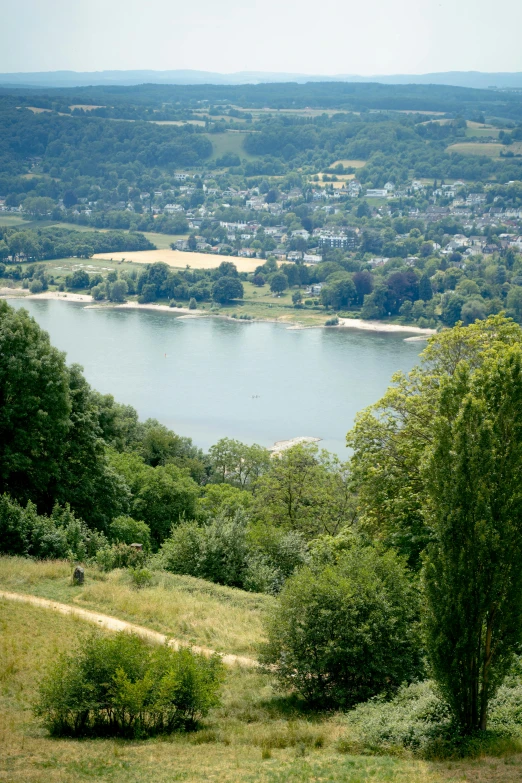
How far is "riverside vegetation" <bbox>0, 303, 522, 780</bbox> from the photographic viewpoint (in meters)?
8.59

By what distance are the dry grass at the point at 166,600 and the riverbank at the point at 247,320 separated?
194 feet

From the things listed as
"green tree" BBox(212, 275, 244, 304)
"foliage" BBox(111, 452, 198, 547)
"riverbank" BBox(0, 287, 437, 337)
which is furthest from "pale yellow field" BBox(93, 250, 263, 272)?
"foliage" BBox(111, 452, 198, 547)

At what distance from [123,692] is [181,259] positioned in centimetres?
9303

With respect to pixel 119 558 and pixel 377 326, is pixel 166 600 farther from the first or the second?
pixel 377 326

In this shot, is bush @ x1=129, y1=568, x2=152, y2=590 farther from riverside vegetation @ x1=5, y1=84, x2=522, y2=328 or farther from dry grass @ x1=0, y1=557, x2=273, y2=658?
riverside vegetation @ x1=5, y1=84, x2=522, y2=328

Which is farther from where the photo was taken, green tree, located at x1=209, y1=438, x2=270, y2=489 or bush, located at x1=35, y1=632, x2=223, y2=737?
green tree, located at x1=209, y1=438, x2=270, y2=489

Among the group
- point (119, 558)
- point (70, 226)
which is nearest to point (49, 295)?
point (70, 226)

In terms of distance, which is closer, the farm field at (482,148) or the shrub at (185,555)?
the shrub at (185,555)

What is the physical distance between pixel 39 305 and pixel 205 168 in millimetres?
82699

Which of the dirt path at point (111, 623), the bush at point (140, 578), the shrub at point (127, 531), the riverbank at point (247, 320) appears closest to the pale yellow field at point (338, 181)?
the riverbank at point (247, 320)

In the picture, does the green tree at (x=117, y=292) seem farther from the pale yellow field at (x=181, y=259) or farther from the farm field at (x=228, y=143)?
the farm field at (x=228, y=143)

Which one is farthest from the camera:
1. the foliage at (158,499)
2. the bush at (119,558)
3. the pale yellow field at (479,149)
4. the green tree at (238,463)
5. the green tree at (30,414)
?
→ the pale yellow field at (479,149)

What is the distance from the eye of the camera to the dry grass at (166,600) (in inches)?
449

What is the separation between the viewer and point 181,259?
328ft
